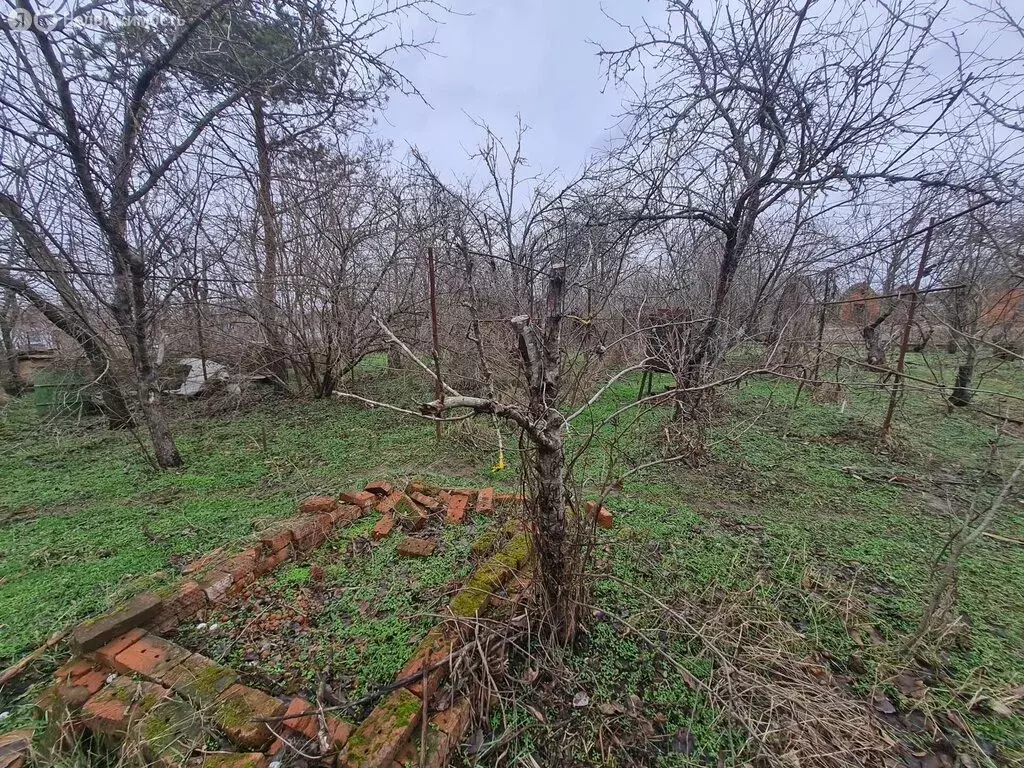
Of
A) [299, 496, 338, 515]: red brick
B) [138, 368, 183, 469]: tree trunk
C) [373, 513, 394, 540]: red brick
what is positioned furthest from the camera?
[138, 368, 183, 469]: tree trunk

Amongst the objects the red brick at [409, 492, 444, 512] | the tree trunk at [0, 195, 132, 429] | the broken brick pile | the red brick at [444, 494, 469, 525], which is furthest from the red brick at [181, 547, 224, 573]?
the tree trunk at [0, 195, 132, 429]

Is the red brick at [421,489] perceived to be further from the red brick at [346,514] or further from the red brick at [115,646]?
the red brick at [115,646]

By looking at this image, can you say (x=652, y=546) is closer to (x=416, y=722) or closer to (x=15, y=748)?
(x=416, y=722)

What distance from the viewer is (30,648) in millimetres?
1739

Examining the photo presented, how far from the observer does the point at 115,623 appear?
1645 millimetres

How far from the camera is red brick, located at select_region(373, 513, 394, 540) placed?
256 cm

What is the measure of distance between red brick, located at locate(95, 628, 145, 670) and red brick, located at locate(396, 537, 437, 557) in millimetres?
1161

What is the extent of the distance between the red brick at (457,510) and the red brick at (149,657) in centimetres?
150

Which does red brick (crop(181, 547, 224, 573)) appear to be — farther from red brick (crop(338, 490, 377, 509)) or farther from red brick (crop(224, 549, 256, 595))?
red brick (crop(338, 490, 377, 509))

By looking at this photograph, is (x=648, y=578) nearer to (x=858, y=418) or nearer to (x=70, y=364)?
(x=858, y=418)

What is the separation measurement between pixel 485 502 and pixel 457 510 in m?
0.23

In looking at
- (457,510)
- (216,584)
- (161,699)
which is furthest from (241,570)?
(457,510)

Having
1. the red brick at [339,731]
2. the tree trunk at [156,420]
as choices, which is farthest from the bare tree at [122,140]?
the red brick at [339,731]

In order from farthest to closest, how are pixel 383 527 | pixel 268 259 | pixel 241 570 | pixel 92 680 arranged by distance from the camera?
pixel 268 259
pixel 383 527
pixel 241 570
pixel 92 680
